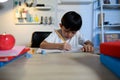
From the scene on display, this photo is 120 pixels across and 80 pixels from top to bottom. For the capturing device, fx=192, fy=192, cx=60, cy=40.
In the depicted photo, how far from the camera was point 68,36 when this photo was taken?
1.81 metres

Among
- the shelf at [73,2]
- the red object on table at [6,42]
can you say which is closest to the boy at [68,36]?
the red object on table at [6,42]

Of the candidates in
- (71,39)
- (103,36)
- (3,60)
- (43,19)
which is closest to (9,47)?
(3,60)

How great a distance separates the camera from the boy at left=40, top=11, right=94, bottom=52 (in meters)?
1.51

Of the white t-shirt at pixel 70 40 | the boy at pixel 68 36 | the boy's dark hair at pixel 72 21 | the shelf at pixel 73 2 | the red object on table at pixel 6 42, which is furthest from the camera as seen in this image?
the shelf at pixel 73 2

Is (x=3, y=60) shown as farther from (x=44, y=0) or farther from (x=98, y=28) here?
(x=98, y=28)

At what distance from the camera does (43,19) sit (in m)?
3.35

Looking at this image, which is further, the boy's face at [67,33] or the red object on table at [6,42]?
the boy's face at [67,33]

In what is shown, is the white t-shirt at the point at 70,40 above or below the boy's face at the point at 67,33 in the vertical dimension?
below

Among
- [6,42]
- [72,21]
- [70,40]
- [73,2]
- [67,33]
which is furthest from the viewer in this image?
[73,2]

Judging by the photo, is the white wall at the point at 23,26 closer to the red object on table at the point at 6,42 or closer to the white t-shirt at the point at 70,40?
the white t-shirt at the point at 70,40

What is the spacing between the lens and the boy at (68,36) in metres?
1.51

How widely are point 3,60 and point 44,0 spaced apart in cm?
276

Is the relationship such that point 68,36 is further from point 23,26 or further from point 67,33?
point 23,26

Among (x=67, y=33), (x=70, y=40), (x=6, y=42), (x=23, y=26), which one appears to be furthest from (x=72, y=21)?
(x=23, y=26)
